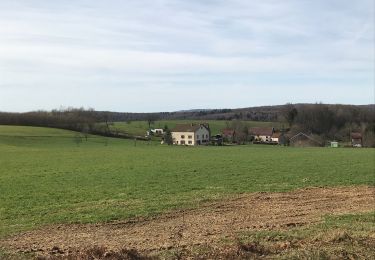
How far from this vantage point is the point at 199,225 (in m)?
12.8

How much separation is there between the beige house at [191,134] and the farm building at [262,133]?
13.0 m

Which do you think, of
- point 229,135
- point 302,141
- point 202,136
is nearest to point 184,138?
point 202,136

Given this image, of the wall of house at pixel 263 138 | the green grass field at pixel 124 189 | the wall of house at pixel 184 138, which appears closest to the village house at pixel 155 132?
the wall of house at pixel 184 138

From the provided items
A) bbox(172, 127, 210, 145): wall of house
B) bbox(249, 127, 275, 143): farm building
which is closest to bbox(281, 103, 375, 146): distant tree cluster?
bbox(249, 127, 275, 143): farm building

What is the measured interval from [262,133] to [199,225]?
400 ft

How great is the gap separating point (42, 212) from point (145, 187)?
23.6ft

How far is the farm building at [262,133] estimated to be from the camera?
127525mm

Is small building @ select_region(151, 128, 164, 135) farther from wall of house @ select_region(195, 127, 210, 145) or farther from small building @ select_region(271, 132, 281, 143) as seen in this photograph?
small building @ select_region(271, 132, 281, 143)

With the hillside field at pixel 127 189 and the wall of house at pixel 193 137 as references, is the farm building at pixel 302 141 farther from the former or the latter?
the hillside field at pixel 127 189

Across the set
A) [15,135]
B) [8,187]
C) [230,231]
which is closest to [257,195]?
[230,231]

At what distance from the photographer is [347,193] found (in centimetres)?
1980

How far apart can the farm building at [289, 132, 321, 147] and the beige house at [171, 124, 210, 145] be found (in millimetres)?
24495

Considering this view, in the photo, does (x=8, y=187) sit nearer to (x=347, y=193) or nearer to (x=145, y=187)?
(x=145, y=187)

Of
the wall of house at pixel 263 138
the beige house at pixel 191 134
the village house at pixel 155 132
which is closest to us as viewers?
the wall of house at pixel 263 138
